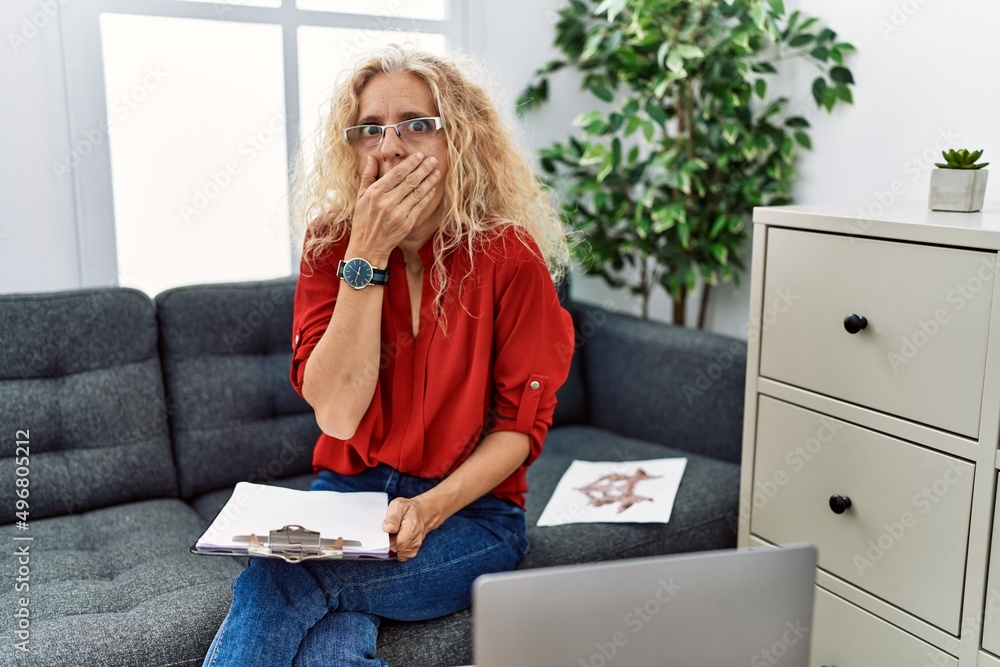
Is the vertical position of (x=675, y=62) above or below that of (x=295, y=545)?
above

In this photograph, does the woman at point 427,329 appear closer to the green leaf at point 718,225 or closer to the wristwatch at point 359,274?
the wristwatch at point 359,274

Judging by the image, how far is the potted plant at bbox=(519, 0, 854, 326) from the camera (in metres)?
2.09

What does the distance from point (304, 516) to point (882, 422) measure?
88cm

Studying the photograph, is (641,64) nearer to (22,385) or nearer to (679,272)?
(679,272)

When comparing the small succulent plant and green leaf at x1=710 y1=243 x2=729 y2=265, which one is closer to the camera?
the small succulent plant

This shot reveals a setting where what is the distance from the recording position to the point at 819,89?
2.01 m

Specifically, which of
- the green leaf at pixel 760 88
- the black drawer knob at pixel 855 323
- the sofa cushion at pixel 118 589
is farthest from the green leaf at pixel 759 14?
the sofa cushion at pixel 118 589

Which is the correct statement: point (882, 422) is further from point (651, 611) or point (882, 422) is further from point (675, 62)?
point (675, 62)

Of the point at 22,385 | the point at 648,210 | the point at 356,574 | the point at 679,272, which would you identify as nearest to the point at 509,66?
the point at 648,210

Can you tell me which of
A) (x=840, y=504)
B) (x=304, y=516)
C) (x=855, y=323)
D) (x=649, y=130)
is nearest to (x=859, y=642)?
(x=840, y=504)

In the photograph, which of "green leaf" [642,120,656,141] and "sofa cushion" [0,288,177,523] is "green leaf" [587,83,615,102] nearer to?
"green leaf" [642,120,656,141]

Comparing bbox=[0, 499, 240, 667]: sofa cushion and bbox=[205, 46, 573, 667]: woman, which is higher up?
bbox=[205, 46, 573, 667]: woman

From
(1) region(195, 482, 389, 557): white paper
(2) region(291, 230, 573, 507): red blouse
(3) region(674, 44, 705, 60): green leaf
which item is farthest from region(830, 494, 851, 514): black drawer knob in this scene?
(3) region(674, 44, 705, 60): green leaf

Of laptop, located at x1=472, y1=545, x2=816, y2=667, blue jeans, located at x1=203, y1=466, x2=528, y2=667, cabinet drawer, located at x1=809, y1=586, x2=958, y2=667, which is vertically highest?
laptop, located at x1=472, y1=545, x2=816, y2=667
